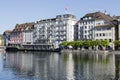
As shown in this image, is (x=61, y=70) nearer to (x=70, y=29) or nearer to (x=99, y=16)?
(x=99, y=16)

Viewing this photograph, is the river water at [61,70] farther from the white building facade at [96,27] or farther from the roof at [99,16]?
the roof at [99,16]

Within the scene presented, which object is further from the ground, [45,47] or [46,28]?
[46,28]

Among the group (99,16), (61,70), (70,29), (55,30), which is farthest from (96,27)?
(61,70)

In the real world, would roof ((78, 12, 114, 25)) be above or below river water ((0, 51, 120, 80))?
above

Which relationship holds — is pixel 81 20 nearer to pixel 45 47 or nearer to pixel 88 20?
pixel 88 20

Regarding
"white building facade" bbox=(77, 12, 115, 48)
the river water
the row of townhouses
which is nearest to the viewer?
the river water

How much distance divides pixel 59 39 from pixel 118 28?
4190 cm

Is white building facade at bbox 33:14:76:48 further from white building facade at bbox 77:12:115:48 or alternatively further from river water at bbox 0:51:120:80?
river water at bbox 0:51:120:80

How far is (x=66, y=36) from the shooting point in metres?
162

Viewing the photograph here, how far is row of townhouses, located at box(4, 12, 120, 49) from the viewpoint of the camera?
13888cm

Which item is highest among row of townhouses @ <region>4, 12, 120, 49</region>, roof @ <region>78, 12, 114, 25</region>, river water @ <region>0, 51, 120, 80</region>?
roof @ <region>78, 12, 114, 25</region>

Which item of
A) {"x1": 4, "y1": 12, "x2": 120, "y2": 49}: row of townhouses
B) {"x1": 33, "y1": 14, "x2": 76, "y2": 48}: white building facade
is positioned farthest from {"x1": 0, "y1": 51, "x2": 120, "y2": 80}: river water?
{"x1": 33, "y1": 14, "x2": 76, "y2": 48}: white building facade

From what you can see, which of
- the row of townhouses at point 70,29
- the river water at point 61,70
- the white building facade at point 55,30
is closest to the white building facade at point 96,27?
the row of townhouses at point 70,29

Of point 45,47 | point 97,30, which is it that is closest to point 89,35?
point 97,30
